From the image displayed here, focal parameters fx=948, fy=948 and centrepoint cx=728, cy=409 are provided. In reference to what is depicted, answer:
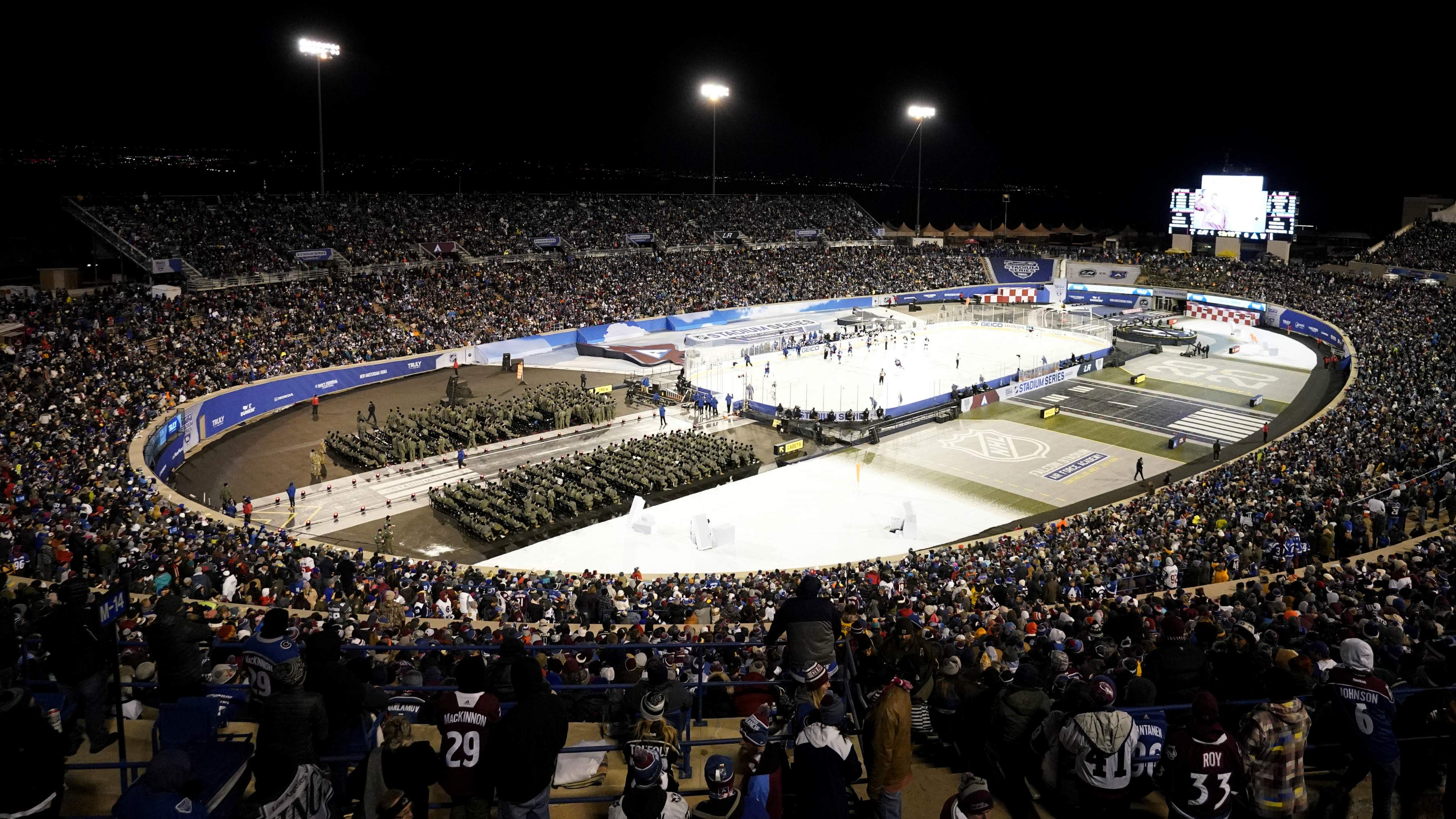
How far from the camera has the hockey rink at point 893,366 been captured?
49344 millimetres

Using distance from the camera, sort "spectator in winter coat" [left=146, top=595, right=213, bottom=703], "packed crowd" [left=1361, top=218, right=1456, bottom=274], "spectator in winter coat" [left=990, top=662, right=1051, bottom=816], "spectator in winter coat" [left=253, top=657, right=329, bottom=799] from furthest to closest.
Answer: "packed crowd" [left=1361, top=218, right=1456, bottom=274], "spectator in winter coat" [left=146, top=595, right=213, bottom=703], "spectator in winter coat" [left=990, top=662, right=1051, bottom=816], "spectator in winter coat" [left=253, top=657, right=329, bottom=799]

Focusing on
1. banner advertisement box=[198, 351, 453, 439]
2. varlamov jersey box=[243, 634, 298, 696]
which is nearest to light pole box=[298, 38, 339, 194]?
banner advertisement box=[198, 351, 453, 439]

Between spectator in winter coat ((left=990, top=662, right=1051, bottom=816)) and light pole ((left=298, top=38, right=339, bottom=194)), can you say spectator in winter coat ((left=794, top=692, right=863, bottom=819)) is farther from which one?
light pole ((left=298, top=38, right=339, bottom=194))

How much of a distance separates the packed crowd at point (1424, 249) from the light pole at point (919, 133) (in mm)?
37993

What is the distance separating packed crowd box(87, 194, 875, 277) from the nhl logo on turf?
38.4 metres

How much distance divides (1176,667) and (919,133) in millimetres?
106005

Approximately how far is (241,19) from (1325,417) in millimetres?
69281

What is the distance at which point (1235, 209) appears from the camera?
3024 inches

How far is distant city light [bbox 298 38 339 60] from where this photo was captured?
186ft

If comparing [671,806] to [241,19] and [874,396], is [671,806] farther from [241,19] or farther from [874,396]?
[241,19]

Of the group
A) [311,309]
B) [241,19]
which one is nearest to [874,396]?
[311,309]

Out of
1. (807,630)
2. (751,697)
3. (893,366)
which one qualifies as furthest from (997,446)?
(807,630)

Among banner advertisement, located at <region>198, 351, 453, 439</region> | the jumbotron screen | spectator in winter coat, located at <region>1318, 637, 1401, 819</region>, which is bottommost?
banner advertisement, located at <region>198, 351, 453, 439</region>

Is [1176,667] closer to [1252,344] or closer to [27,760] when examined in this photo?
[27,760]
